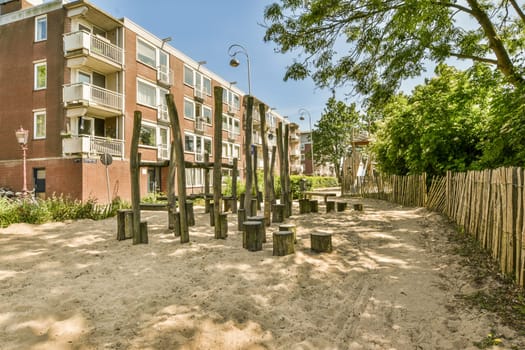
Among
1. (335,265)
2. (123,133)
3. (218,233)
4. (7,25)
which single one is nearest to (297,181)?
(123,133)

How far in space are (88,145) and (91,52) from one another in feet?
16.8

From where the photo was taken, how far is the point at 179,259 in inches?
230

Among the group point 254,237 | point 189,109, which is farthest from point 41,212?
point 189,109

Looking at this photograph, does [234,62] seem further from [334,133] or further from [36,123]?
[334,133]

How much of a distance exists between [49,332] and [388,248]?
20.0 ft

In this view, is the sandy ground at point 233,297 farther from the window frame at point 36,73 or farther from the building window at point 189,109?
the building window at point 189,109

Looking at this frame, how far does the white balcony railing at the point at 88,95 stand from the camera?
647 inches

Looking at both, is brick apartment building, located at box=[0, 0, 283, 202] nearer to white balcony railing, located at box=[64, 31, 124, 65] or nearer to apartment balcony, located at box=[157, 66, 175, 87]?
white balcony railing, located at box=[64, 31, 124, 65]

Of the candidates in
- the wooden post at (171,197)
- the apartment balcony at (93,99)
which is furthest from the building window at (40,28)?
the wooden post at (171,197)

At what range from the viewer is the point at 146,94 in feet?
69.5

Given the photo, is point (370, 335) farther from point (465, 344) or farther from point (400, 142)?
point (400, 142)

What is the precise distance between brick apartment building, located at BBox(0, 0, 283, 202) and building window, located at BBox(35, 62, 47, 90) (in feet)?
0.17

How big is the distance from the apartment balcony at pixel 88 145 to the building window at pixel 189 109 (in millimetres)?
8506

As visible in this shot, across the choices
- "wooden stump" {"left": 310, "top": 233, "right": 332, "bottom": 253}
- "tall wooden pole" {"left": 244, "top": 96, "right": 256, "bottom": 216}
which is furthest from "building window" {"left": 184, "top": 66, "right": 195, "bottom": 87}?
"wooden stump" {"left": 310, "top": 233, "right": 332, "bottom": 253}
